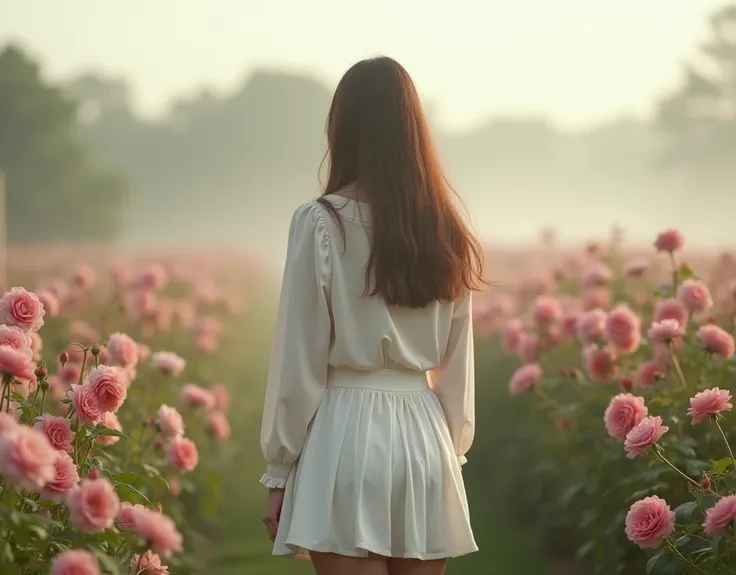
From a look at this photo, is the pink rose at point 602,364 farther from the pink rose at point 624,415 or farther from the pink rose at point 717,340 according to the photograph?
the pink rose at point 624,415

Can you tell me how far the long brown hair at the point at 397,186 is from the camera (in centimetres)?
263

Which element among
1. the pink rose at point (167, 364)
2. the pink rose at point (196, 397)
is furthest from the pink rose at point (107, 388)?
the pink rose at point (196, 397)

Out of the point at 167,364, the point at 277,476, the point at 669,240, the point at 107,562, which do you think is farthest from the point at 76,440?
the point at 669,240

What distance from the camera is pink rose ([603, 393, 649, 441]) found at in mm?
3438

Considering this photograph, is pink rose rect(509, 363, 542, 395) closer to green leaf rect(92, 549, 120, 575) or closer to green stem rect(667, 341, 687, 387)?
green stem rect(667, 341, 687, 387)

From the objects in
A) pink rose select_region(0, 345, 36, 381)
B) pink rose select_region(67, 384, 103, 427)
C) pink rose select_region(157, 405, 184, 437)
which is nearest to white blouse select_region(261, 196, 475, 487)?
pink rose select_region(67, 384, 103, 427)

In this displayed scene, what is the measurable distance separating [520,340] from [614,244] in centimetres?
98

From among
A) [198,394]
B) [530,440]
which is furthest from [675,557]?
[530,440]

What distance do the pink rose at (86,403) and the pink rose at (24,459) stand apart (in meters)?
0.65

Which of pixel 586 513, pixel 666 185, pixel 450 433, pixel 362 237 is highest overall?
pixel 666 185

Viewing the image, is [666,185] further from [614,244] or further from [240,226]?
[614,244]

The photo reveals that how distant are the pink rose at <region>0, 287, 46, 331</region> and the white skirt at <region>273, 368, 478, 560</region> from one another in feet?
2.68

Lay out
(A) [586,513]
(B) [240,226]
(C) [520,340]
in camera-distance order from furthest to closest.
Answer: (B) [240,226] < (C) [520,340] < (A) [586,513]

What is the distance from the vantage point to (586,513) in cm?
436
